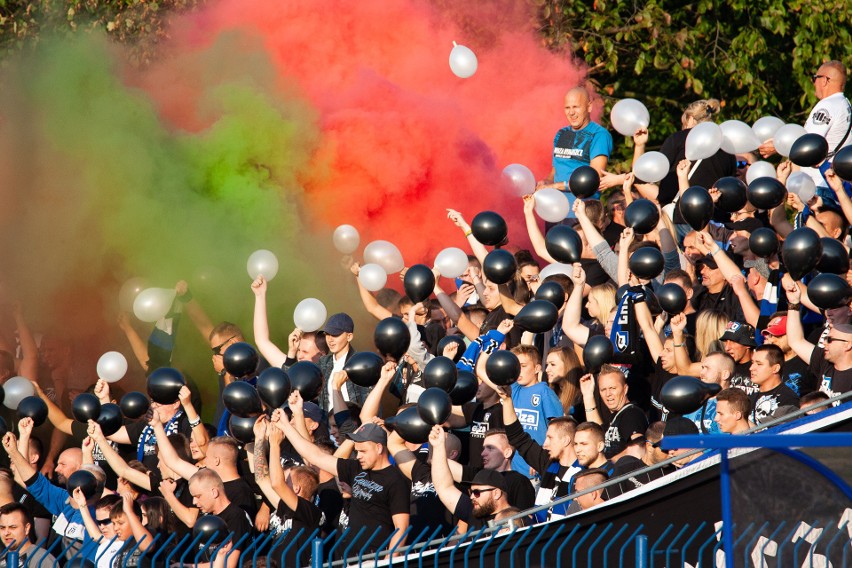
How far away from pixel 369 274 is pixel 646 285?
2.12 meters

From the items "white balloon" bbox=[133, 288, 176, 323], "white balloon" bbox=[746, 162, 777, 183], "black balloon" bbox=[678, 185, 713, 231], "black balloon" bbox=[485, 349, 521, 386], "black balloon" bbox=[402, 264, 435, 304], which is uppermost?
"white balloon" bbox=[746, 162, 777, 183]

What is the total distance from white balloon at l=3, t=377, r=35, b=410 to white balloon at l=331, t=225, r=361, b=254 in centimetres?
253

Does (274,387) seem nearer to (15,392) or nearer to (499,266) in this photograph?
(499,266)

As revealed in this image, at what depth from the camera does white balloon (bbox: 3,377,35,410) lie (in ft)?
32.5

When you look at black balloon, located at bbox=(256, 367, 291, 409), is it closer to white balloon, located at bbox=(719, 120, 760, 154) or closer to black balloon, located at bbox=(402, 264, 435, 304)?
black balloon, located at bbox=(402, 264, 435, 304)

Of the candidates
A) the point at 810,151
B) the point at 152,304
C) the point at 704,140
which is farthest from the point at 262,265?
the point at 810,151

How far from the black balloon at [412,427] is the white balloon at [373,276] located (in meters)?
2.21

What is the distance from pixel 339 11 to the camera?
1146cm

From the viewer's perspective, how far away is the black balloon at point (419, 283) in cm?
920

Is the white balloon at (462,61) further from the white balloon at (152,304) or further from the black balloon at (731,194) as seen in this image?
the white balloon at (152,304)

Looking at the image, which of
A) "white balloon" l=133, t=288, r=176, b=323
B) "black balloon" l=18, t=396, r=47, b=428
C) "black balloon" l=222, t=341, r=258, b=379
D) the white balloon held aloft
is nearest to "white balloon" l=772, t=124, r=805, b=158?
the white balloon held aloft

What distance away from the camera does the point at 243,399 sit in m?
8.24

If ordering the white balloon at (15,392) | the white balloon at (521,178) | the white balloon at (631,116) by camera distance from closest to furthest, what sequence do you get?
the white balloon at (15,392) → the white balloon at (631,116) → the white balloon at (521,178)

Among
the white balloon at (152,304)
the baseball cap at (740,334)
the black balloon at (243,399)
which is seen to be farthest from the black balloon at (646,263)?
the white balloon at (152,304)
